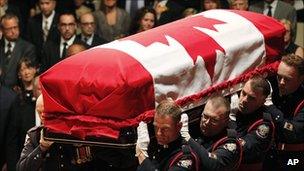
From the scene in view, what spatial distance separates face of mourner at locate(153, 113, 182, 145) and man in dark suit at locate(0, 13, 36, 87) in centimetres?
352

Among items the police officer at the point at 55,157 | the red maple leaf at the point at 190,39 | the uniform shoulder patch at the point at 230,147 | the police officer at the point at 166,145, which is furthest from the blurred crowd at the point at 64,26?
the uniform shoulder patch at the point at 230,147

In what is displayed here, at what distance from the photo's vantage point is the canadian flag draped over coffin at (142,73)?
454cm

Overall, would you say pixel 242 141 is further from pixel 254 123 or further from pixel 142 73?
pixel 142 73

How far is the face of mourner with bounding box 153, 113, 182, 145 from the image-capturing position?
175 inches

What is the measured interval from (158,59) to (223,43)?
2.09 ft

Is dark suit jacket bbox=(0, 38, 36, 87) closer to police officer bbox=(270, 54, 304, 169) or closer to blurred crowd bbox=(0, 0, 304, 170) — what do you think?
blurred crowd bbox=(0, 0, 304, 170)

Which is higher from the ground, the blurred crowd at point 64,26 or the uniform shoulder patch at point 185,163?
the uniform shoulder patch at point 185,163

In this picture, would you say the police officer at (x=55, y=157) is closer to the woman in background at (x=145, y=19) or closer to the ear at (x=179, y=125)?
the ear at (x=179, y=125)

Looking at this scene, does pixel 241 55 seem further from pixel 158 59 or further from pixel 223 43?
pixel 158 59

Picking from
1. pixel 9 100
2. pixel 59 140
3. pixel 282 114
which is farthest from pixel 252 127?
pixel 9 100

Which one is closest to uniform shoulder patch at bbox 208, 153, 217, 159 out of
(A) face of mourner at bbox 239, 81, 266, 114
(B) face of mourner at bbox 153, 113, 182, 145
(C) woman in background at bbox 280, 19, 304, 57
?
(B) face of mourner at bbox 153, 113, 182, 145

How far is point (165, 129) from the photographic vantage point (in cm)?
448

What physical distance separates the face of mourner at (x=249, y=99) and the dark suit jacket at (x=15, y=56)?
10.7 feet

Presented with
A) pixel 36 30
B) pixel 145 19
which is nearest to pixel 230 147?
pixel 145 19
